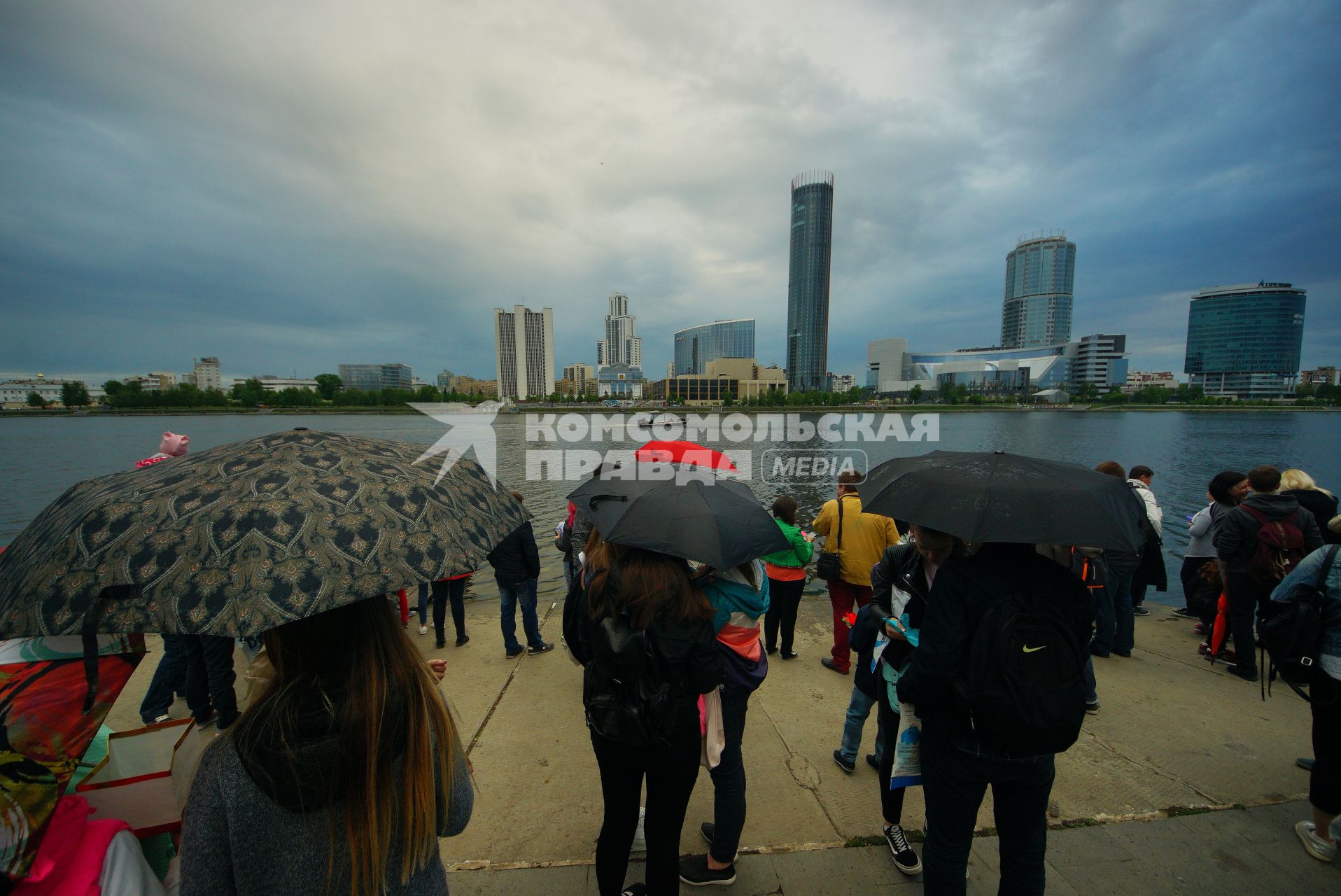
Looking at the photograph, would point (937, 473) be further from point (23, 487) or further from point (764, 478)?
point (23, 487)

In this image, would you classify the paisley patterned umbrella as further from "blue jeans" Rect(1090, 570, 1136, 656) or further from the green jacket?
"blue jeans" Rect(1090, 570, 1136, 656)

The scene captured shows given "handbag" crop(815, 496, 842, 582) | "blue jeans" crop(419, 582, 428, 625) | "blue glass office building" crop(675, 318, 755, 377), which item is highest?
"blue glass office building" crop(675, 318, 755, 377)

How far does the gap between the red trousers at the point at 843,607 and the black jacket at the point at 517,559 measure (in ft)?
9.45

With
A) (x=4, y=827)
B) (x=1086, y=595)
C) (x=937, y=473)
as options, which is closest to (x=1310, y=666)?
(x=1086, y=595)

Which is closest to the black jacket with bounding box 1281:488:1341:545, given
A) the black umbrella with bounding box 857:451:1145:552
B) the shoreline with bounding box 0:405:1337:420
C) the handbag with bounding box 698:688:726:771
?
the black umbrella with bounding box 857:451:1145:552

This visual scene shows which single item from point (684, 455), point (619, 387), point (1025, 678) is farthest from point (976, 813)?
point (619, 387)

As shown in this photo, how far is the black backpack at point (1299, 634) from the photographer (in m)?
2.67

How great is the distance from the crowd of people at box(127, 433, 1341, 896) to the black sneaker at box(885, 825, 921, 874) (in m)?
0.01

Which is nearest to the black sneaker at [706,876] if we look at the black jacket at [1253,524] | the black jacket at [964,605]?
the black jacket at [964,605]

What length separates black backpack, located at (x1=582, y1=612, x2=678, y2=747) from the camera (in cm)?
190

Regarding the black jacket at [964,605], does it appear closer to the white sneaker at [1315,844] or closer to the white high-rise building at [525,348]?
the white sneaker at [1315,844]

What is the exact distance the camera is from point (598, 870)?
215 cm

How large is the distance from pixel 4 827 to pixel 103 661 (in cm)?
36

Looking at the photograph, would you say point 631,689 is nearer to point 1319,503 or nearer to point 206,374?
point 1319,503
